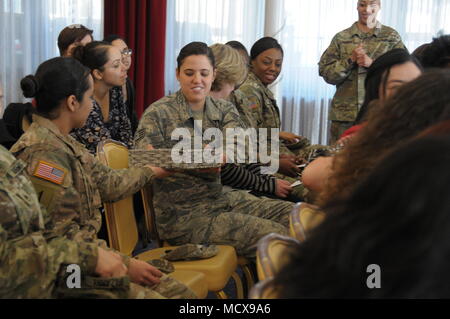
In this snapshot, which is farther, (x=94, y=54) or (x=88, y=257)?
(x=94, y=54)

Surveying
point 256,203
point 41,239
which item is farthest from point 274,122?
point 41,239

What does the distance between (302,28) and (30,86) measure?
4.75 meters

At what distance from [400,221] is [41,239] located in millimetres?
1035

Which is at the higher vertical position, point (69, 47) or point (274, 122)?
point (69, 47)

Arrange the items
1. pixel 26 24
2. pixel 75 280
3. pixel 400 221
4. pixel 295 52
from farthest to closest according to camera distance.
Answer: pixel 295 52 → pixel 26 24 → pixel 75 280 → pixel 400 221

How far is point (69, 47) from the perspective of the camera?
12.6 feet

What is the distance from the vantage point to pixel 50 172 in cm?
178

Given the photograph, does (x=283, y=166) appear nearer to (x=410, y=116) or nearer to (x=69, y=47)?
(x=69, y=47)

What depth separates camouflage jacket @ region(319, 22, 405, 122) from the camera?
14.7 ft

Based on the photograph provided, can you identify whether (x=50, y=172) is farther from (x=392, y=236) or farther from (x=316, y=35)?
(x=316, y=35)

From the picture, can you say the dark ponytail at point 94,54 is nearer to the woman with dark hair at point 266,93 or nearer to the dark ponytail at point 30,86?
the woman with dark hair at point 266,93

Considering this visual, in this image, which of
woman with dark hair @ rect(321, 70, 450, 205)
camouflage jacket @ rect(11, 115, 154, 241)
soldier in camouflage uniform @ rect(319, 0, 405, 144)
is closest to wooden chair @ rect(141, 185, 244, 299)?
camouflage jacket @ rect(11, 115, 154, 241)

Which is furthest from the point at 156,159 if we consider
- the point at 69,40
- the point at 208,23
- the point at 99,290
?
the point at 208,23

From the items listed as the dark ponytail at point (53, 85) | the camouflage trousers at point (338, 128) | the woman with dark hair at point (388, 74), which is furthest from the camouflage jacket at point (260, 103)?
the dark ponytail at point (53, 85)
